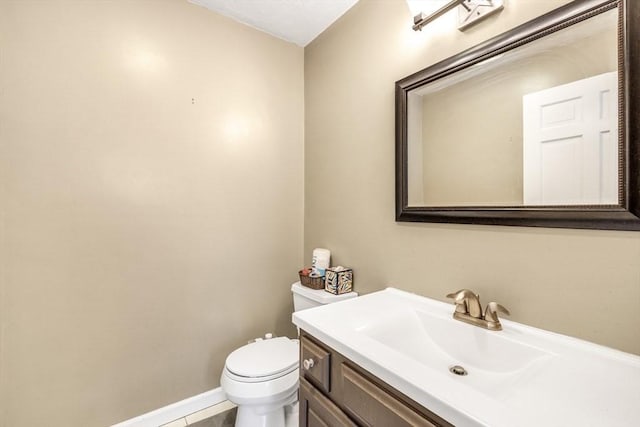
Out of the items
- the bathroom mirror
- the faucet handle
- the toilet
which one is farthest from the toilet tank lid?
the faucet handle

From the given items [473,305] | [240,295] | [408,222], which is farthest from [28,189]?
[473,305]

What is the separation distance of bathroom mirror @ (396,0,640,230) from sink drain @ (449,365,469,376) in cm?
49

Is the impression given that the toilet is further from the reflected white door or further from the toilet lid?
the reflected white door

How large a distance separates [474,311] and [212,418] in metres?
1.53

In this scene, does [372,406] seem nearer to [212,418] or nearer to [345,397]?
[345,397]

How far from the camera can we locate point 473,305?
38.8 inches

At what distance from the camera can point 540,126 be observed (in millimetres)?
895

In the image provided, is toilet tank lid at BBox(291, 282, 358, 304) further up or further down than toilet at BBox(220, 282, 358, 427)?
further up

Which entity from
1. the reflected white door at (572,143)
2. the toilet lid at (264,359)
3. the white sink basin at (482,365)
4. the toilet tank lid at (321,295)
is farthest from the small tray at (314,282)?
the reflected white door at (572,143)

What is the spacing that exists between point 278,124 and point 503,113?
1.35 m

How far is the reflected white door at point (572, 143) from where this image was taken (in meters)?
0.77

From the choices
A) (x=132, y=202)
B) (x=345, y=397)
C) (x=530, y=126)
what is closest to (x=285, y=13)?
(x=132, y=202)

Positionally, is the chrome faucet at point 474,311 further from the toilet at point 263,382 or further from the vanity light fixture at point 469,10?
the vanity light fixture at point 469,10

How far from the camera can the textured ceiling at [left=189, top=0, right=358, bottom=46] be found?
63.2 inches
